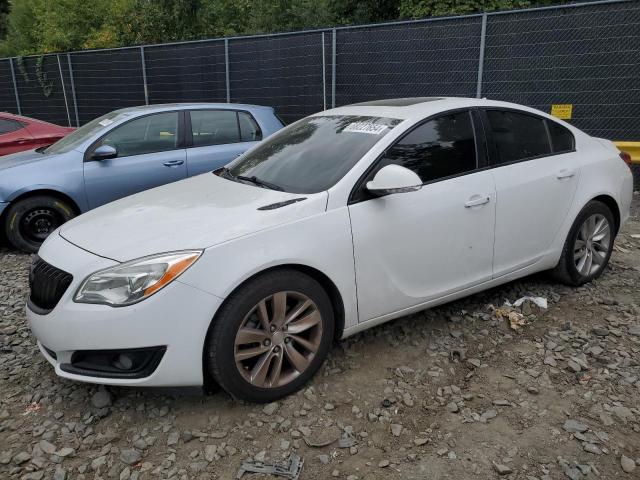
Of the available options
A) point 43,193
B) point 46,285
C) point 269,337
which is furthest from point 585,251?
point 43,193

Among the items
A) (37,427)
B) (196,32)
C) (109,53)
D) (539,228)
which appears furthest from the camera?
(196,32)

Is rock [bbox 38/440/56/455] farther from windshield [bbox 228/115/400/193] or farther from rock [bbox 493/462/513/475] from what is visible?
rock [bbox 493/462/513/475]

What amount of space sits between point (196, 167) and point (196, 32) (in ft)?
45.1

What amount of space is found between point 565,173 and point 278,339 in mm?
2496

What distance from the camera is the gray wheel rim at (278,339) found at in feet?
8.96

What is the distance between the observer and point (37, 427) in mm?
2789

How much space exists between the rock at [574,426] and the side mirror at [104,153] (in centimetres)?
489

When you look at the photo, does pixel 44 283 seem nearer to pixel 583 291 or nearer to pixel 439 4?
pixel 583 291

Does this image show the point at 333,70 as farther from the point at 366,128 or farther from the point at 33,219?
the point at 366,128

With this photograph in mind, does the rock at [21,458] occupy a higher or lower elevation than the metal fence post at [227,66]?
lower

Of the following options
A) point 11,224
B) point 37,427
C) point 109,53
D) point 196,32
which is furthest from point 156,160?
point 196,32

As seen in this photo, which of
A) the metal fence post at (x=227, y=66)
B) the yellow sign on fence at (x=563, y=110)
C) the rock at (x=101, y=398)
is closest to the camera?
the rock at (x=101, y=398)

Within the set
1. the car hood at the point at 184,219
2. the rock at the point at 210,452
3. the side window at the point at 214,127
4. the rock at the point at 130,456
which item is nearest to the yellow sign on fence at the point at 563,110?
the side window at the point at 214,127

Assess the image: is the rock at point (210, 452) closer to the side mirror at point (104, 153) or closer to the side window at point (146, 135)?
the side mirror at point (104, 153)
